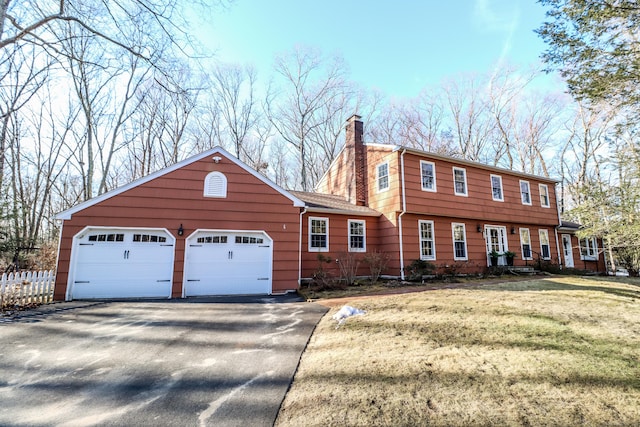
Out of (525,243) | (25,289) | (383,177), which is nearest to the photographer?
(25,289)

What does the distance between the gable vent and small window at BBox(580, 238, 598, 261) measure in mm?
20700

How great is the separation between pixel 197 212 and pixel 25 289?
444 cm

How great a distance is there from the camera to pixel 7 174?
16.9 metres

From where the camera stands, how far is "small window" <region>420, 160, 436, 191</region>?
12.5m

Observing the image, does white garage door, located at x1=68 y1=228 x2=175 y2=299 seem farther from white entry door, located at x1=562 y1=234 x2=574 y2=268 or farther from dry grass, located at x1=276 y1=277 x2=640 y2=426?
white entry door, located at x1=562 y1=234 x2=574 y2=268

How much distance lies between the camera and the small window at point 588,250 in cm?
1754

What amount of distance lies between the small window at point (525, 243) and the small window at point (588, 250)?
5.16 meters

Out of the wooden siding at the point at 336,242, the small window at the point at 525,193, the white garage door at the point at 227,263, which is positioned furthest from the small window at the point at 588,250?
the white garage door at the point at 227,263

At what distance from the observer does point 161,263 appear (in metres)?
8.67

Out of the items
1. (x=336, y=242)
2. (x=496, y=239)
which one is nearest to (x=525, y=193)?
(x=496, y=239)

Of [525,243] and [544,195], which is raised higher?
[544,195]

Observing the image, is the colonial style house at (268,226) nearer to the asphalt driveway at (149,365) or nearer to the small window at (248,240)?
the small window at (248,240)

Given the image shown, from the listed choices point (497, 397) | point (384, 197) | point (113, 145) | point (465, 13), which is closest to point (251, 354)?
point (497, 397)

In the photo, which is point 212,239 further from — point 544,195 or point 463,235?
point 544,195
